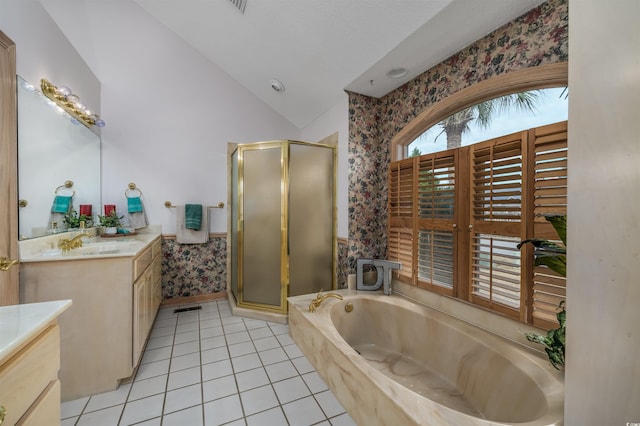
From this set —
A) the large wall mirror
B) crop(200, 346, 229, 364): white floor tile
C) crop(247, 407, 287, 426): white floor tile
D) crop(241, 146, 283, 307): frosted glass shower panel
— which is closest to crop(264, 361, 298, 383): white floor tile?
crop(247, 407, 287, 426): white floor tile

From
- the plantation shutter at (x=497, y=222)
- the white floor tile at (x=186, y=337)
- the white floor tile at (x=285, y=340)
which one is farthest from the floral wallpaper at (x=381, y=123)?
the white floor tile at (x=186, y=337)

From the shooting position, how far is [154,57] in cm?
289

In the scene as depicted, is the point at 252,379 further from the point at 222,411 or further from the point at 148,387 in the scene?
the point at 148,387

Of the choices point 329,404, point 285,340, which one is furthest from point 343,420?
point 285,340

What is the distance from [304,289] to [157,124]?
260 centimetres

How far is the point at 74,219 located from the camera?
7.22ft

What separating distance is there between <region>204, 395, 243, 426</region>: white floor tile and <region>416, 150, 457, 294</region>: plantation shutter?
5.20ft

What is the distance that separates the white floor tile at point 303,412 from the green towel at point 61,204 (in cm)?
227

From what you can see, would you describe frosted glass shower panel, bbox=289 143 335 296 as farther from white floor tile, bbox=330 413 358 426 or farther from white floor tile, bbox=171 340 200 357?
white floor tile, bbox=330 413 358 426

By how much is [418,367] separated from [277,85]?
3.11m

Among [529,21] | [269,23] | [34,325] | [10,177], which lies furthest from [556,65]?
[10,177]

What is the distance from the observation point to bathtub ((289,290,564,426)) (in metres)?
1.08

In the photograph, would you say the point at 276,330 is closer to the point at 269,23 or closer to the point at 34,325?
the point at 34,325

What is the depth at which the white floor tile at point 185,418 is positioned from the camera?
1337 millimetres
